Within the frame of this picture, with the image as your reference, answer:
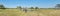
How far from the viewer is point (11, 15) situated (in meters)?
11.0

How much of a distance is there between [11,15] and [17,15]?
66 centimetres

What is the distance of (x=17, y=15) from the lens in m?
10.6

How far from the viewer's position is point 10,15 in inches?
432

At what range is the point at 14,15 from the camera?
424 inches

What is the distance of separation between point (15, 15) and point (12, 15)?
1.28ft

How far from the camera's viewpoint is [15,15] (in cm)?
1063

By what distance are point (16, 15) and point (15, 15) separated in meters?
0.09

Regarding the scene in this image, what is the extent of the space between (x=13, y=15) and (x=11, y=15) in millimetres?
307

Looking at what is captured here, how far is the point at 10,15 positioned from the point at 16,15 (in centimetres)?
67

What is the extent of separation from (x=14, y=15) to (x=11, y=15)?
0.38m

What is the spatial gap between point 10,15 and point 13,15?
37 cm

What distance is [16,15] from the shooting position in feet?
→ 34.9
